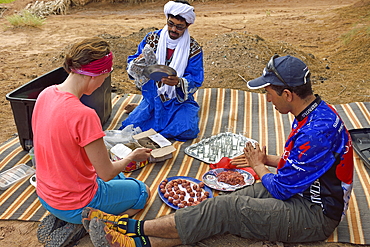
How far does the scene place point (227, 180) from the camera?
10.5ft

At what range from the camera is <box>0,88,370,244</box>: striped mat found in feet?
9.39

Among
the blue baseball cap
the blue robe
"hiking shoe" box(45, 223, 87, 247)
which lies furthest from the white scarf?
"hiking shoe" box(45, 223, 87, 247)

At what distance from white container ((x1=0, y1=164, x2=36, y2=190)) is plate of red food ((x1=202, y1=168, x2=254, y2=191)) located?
1.95m

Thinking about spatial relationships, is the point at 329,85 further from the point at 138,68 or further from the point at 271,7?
the point at 271,7

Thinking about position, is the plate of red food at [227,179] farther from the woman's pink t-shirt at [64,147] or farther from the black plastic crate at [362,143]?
the black plastic crate at [362,143]

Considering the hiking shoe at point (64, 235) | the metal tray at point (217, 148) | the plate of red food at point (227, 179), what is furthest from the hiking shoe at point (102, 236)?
the metal tray at point (217, 148)

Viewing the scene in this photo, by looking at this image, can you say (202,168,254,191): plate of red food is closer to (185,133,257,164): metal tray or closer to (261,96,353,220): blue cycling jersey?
(185,133,257,164): metal tray

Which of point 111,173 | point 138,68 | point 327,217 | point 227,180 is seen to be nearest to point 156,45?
point 138,68

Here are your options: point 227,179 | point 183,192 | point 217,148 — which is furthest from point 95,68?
point 217,148

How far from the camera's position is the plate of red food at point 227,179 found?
314 centimetres

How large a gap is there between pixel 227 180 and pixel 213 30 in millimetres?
8699

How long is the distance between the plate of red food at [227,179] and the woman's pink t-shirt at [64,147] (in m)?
1.28

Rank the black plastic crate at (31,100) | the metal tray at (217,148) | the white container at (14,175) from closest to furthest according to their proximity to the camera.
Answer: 1. the white container at (14,175)
2. the black plastic crate at (31,100)
3. the metal tray at (217,148)

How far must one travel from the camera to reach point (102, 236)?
6.92ft
